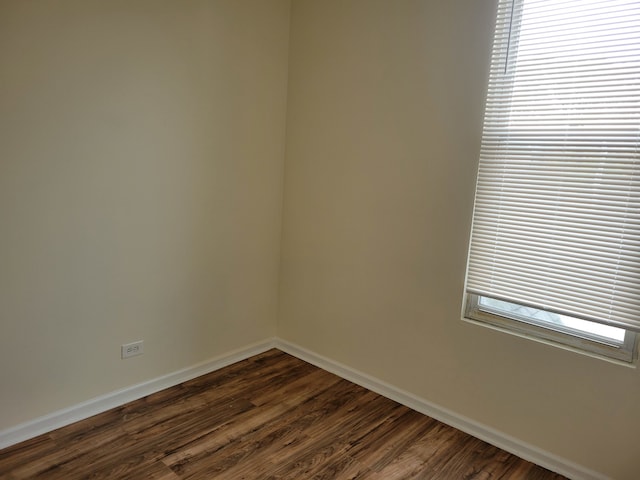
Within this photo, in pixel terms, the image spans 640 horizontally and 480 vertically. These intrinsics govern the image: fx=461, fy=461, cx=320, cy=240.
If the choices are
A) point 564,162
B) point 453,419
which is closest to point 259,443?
point 453,419

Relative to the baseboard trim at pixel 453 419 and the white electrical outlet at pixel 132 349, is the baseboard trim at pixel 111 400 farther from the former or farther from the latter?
the baseboard trim at pixel 453 419

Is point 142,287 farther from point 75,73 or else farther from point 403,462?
point 403,462

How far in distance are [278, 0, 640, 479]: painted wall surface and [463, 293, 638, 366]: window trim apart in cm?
5

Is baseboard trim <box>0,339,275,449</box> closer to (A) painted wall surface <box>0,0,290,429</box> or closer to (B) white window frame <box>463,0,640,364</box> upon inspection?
(A) painted wall surface <box>0,0,290,429</box>

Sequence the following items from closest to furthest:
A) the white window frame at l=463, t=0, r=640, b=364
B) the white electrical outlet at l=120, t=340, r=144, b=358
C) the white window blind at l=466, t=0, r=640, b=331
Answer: the white window blind at l=466, t=0, r=640, b=331, the white window frame at l=463, t=0, r=640, b=364, the white electrical outlet at l=120, t=340, r=144, b=358

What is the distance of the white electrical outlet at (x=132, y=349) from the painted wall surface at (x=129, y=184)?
3 centimetres

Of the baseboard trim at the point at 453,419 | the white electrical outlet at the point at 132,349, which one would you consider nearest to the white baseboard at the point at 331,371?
the baseboard trim at the point at 453,419

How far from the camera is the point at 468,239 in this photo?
254cm

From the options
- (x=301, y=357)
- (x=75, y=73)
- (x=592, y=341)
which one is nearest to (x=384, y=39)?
(x=75, y=73)

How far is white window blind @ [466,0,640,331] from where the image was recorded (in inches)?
79.9

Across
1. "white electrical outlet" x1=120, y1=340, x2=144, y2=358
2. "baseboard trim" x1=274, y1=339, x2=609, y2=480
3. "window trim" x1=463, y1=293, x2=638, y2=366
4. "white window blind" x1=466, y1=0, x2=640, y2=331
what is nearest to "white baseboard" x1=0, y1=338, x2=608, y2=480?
"baseboard trim" x1=274, y1=339, x2=609, y2=480

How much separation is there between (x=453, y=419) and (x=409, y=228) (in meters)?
1.14

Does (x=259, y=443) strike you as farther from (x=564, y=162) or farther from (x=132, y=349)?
(x=564, y=162)

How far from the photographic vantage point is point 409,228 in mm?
2773
